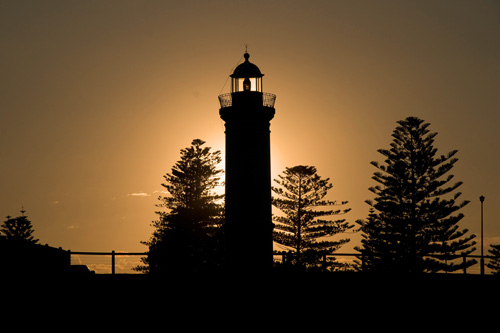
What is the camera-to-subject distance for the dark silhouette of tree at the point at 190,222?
51906 millimetres

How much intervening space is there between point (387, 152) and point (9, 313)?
34.4 m

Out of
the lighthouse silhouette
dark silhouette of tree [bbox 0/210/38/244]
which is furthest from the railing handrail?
dark silhouette of tree [bbox 0/210/38/244]

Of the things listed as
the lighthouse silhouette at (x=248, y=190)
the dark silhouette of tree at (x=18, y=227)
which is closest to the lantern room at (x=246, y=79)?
the lighthouse silhouette at (x=248, y=190)

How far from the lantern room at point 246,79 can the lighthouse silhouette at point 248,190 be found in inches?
54.8

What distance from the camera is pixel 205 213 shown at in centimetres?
5531

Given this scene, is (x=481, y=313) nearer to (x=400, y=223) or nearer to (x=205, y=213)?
(x=400, y=223)

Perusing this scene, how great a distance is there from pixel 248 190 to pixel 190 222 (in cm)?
1847

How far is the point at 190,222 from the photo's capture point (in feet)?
181

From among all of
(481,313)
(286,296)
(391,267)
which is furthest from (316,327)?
(391,267)
